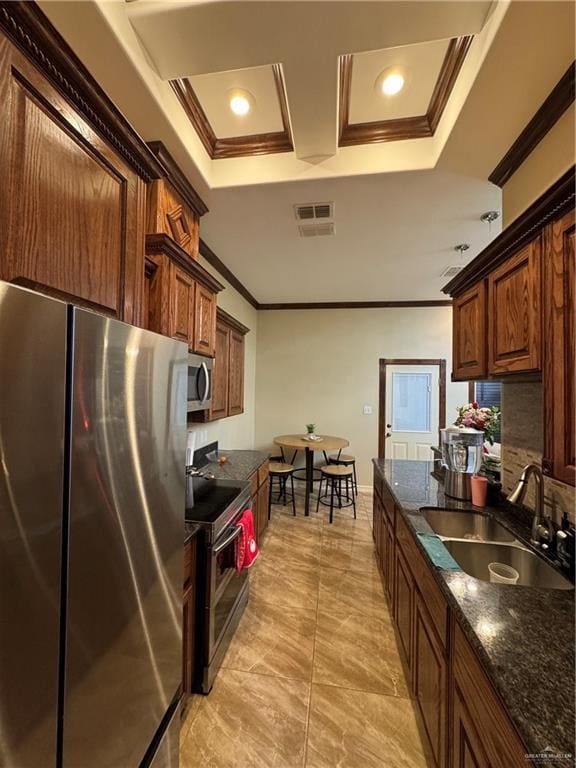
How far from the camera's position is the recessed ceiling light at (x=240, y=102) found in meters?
1.73

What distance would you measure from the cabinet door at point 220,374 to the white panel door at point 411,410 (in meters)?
2.92

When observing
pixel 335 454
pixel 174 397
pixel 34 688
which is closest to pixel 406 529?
pixel 174 397

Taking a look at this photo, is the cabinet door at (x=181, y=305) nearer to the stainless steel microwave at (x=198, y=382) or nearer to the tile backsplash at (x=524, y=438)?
the stainless steel microwave at (x=198, y=382)

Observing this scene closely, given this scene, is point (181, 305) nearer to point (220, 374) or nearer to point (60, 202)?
point (60, 202)

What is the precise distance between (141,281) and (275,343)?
4155mm

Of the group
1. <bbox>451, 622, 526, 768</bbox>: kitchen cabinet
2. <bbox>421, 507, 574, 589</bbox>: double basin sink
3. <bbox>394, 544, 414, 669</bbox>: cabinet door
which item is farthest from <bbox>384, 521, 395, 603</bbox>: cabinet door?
<bbox>451, 622, 526, 768</bbox>: kitchen cabinet

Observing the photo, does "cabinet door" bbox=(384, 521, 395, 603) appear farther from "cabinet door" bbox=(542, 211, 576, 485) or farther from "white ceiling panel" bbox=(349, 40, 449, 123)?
"white ceiling panel" bbox=(349, 40, 449, 123)

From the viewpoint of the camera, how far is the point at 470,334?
197cm

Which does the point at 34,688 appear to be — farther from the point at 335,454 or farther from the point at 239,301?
the point at 335,454

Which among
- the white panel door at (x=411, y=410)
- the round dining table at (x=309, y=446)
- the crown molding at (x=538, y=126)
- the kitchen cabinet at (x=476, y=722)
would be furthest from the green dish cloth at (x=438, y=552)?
the white panel door at (x=411, y=410)

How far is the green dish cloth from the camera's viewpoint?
50.6 inches

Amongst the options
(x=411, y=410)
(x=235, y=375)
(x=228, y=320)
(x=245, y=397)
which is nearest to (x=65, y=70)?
(x=228, y=320)

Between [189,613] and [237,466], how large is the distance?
5.03 feet

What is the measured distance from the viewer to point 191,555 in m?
1.59
